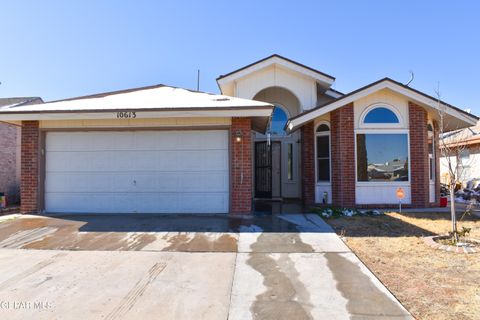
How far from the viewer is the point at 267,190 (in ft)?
43.9

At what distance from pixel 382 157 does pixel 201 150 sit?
578cm

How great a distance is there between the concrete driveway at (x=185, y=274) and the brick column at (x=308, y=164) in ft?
12.4

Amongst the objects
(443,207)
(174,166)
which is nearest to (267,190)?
(174,166)

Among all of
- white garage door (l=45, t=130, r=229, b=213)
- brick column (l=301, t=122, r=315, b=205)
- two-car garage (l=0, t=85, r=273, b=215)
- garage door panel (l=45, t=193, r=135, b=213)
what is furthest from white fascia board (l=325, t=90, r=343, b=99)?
garage door panel (l=45, t=193, r=135, b=213)

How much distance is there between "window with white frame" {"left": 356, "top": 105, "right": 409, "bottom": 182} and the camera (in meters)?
10.0

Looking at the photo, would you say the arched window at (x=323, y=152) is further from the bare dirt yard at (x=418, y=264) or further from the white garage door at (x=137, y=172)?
the white garage door at (x=137, y=172)

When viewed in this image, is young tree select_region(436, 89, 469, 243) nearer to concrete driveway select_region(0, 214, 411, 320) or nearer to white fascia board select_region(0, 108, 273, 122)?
concrete driveway select_region(0, 214, 411, 320)

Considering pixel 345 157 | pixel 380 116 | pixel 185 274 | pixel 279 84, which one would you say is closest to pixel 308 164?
pixel 345 157

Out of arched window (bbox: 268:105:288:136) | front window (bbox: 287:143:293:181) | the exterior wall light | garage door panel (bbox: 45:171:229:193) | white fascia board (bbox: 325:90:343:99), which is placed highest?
white fascia board (bbox: 325:90:343:99)

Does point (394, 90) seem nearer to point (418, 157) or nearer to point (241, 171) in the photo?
point (418, 157)

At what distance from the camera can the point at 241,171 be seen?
28.3 ft

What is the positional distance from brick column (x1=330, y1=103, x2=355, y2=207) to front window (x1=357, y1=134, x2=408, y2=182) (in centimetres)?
27

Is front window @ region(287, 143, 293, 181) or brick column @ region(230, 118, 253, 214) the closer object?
brick column @ region(230, 118, 253, 214)

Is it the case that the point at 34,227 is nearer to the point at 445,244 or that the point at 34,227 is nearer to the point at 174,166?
the point at 174,166
